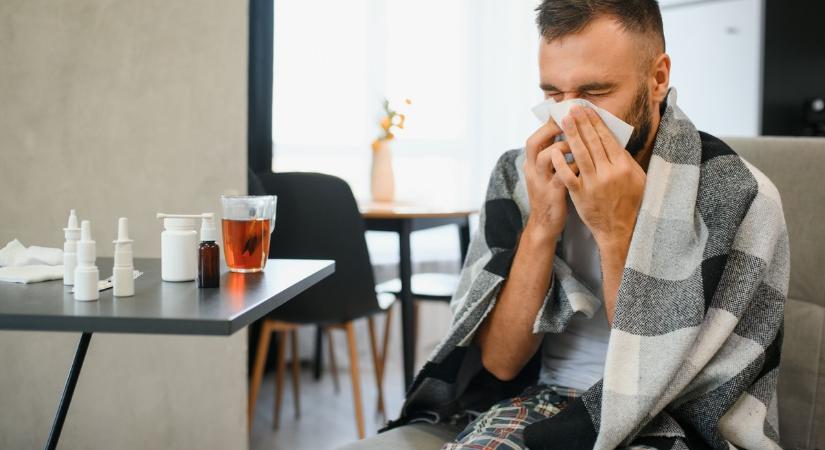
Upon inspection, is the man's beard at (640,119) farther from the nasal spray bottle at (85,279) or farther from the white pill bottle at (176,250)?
the nasal spray bottle at (85,279)

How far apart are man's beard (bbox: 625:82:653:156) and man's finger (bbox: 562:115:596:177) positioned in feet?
0.33

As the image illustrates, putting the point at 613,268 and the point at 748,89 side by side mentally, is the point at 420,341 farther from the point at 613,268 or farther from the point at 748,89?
the point at 613,268

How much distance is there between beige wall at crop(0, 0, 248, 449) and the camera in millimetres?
1818

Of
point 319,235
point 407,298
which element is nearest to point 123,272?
point 319,235

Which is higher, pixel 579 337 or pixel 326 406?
pixel 579 337

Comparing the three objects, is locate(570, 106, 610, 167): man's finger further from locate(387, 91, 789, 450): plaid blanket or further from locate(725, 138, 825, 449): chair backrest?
locate(725, 138, 825, 449): chair backrest

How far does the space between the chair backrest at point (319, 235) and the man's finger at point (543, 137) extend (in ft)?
3.86

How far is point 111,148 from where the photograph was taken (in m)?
1.86

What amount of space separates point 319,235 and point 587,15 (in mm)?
1323

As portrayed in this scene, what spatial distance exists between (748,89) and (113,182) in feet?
8.34

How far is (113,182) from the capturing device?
6.10ft

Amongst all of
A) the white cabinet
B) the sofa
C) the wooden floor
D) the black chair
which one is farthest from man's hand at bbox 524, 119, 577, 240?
the white cabinet

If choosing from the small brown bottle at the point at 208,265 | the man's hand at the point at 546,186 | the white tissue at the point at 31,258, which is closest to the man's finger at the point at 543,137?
the man's hand at the point at 546,186

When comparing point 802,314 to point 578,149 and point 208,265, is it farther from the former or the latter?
point 208,265
